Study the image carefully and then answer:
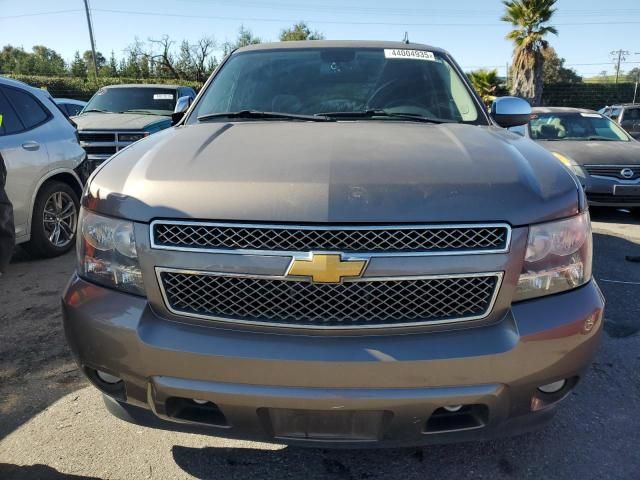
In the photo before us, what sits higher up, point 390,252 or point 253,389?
point 390,252

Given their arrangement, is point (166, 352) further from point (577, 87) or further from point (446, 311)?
point (577, 87)

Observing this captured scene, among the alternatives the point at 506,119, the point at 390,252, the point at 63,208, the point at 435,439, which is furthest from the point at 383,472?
the point at 63,208

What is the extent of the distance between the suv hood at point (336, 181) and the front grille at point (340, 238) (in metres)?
0.03

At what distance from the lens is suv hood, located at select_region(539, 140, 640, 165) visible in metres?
7.71

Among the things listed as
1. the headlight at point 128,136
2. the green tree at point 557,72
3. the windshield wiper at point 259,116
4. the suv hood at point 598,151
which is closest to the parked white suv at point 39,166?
the windshield wiper at point 259,116

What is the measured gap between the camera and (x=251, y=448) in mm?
2463

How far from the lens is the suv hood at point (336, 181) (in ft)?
6.08

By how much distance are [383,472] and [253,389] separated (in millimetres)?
853

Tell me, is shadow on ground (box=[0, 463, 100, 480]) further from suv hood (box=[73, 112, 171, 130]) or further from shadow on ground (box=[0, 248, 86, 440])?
suv hood (box=[73, 112, 171, 130])

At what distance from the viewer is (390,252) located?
183 centimetres

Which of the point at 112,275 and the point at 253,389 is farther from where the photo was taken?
the point at 112,275

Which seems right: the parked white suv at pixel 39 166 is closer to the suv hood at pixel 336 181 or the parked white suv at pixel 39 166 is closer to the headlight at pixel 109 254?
the suv hood at pixel 336 181

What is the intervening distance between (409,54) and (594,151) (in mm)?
5629

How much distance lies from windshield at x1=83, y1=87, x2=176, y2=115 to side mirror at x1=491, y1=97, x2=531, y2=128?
7947mm
